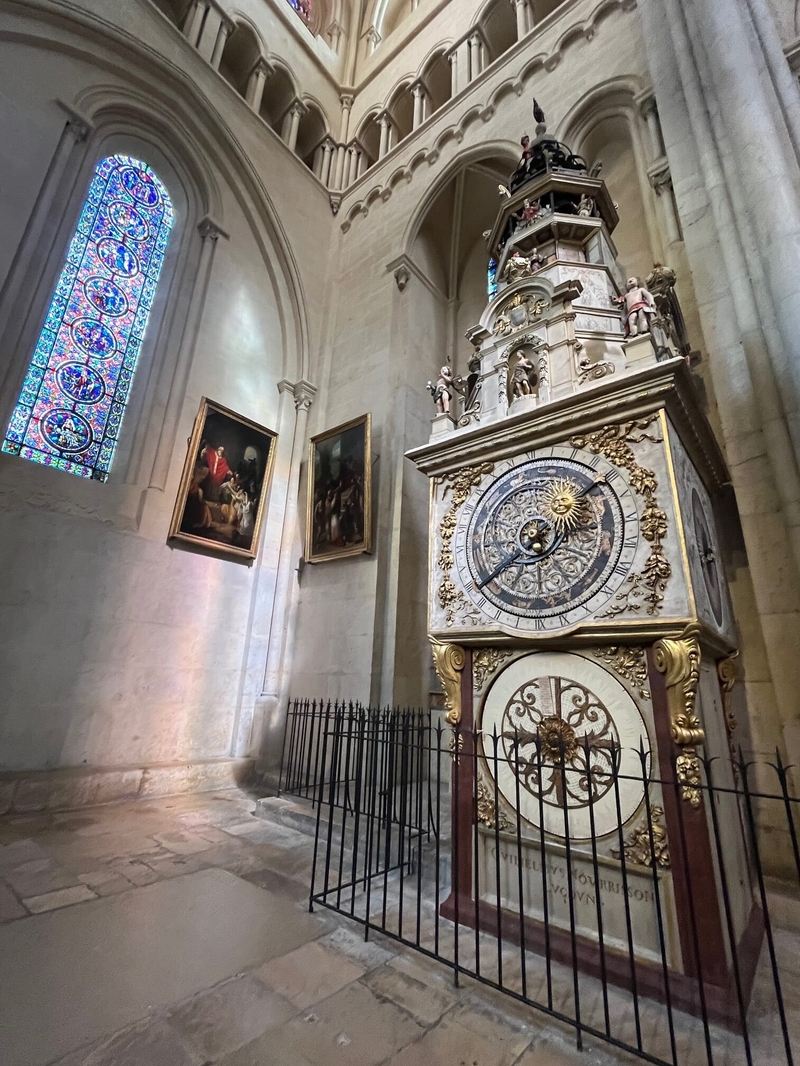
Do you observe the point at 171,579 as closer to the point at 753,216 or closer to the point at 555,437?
the point at 555,437

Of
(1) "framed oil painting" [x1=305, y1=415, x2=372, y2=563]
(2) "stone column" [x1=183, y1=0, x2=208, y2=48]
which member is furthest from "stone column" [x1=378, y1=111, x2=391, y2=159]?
(1) "framed oil painting" [x1=305, y1=415, x2=372, y2=563]

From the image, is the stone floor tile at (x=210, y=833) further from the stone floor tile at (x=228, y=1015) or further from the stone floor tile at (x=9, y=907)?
the stone floor tile at (x=228, y=1015)

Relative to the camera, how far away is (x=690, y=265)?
5.01 m

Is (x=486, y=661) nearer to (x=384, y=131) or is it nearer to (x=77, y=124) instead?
(x=77, y=124)

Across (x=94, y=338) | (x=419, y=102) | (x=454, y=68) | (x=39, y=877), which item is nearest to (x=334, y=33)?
(x=419, y=102)

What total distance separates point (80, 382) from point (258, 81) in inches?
315

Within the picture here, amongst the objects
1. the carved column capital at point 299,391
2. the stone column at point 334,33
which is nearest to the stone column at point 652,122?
the carved column capital at point 299,391

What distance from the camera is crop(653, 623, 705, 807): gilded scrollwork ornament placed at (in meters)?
2.37

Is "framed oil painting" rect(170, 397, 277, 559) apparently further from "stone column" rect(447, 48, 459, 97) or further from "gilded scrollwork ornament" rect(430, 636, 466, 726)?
"stone column" rect(447, 48, 459, 97)

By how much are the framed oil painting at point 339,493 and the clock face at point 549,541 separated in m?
3.99

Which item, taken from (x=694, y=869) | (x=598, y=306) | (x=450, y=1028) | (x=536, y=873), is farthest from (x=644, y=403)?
(x=450, y=1028)

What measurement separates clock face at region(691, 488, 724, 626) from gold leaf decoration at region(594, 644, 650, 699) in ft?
2.32

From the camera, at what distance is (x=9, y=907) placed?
2922 millimetres

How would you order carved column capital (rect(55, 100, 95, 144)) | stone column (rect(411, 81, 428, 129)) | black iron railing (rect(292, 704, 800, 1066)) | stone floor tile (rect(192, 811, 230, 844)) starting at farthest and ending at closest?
1. stone column (rect(411, 81, 428, 129))
2. carved column capital (rect(55, 100, 95, 144))
3. stone floor tile (rect(192, 811, 230, 844))
4. black iron railing (rect(292, 704, 800, 1066))
